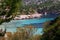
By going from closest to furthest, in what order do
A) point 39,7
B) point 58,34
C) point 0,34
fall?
point 0,34, point 58,34, point 39,7

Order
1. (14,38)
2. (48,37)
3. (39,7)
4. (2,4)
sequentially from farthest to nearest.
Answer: (39,7)
(14,38)
(48,37)
(2,4)

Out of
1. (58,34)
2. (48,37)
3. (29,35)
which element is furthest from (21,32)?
(58,34)

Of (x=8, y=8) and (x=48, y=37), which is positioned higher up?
(x=8, y=8)

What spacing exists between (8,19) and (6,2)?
19 centimetres

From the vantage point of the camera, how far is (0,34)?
2.80 m

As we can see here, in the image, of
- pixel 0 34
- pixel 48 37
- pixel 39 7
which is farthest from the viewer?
pixel 39 7

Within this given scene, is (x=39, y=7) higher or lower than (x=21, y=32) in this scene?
lower

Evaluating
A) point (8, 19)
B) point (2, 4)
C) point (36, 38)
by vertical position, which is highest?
point (2, 4)

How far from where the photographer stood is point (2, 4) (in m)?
2.48

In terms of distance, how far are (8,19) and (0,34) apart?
29 cm

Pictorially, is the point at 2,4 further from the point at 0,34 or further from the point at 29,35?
the point at 29,35

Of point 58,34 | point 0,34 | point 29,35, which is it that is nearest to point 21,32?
point 29,35

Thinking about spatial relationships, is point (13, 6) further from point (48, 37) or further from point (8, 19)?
point (48, 37)

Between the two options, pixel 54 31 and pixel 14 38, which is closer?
pixel 54 31
